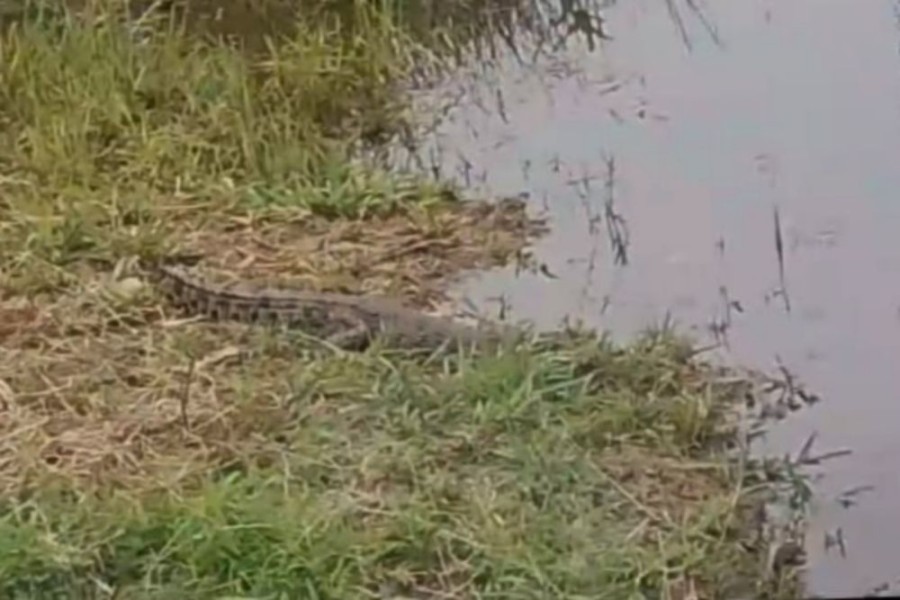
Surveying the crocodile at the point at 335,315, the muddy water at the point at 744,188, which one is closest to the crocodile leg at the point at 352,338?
the crocodile at the point at 335,315

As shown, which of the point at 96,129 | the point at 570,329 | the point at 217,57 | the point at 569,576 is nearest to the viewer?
the point at 569,576

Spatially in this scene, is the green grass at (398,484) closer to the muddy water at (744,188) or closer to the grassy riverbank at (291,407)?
the grassy riverbank at (291,407)

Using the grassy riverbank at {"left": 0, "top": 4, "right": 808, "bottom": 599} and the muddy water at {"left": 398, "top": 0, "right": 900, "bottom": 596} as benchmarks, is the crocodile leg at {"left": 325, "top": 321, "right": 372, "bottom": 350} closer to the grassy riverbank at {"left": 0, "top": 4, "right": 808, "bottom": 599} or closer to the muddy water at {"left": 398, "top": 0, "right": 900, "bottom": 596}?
the grassy riverbank at {"left": 0, "top": 4, "right": 808, "bottom": 599}

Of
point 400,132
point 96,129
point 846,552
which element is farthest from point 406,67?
point 846,552

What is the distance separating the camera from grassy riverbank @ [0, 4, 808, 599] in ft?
10.4

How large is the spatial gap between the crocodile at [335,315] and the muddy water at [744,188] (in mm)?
249

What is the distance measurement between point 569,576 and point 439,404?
59cm

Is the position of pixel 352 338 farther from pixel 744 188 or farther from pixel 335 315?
pixel 744 188

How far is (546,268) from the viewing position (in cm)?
432

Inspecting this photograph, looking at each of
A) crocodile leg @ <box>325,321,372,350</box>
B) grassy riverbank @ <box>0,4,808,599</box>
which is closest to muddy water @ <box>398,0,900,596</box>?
grassy riverbank @ <box>0,4,808,599</box>

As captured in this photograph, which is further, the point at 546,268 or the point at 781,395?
the point at 546,268

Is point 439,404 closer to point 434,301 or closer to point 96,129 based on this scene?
point 434,301

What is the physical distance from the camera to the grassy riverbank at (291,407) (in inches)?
124

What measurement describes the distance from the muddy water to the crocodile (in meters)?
0.25
